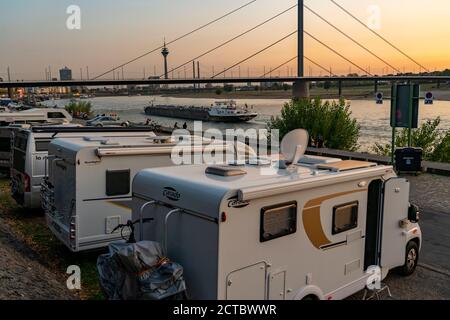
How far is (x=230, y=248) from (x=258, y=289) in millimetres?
595

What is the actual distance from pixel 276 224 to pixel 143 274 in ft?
4.75

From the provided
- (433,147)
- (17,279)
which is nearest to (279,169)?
(17,279)

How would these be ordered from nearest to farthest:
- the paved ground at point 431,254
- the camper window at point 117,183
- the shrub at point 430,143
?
the paved ground at point 431,254 < the camper window at point 117,183 < the shrub at point 430,143

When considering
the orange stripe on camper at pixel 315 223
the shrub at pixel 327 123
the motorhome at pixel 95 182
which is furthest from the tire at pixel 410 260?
the shrub at pixel 327 123

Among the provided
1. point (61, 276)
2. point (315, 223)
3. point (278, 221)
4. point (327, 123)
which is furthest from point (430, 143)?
point (278, 221)

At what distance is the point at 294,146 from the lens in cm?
626

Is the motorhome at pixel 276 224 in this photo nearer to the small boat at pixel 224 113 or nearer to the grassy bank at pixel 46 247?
the grassy bank at pixel 46 247

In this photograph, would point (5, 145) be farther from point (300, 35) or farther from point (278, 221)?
point (300, 35)

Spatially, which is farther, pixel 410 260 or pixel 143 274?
pixel 410 260

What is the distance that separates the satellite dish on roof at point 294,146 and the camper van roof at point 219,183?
155 millimetres

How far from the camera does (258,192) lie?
15.9 ft

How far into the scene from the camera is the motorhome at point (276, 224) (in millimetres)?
4777

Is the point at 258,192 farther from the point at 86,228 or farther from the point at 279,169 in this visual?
the point at 86,228

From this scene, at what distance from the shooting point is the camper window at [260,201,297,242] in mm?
5016
